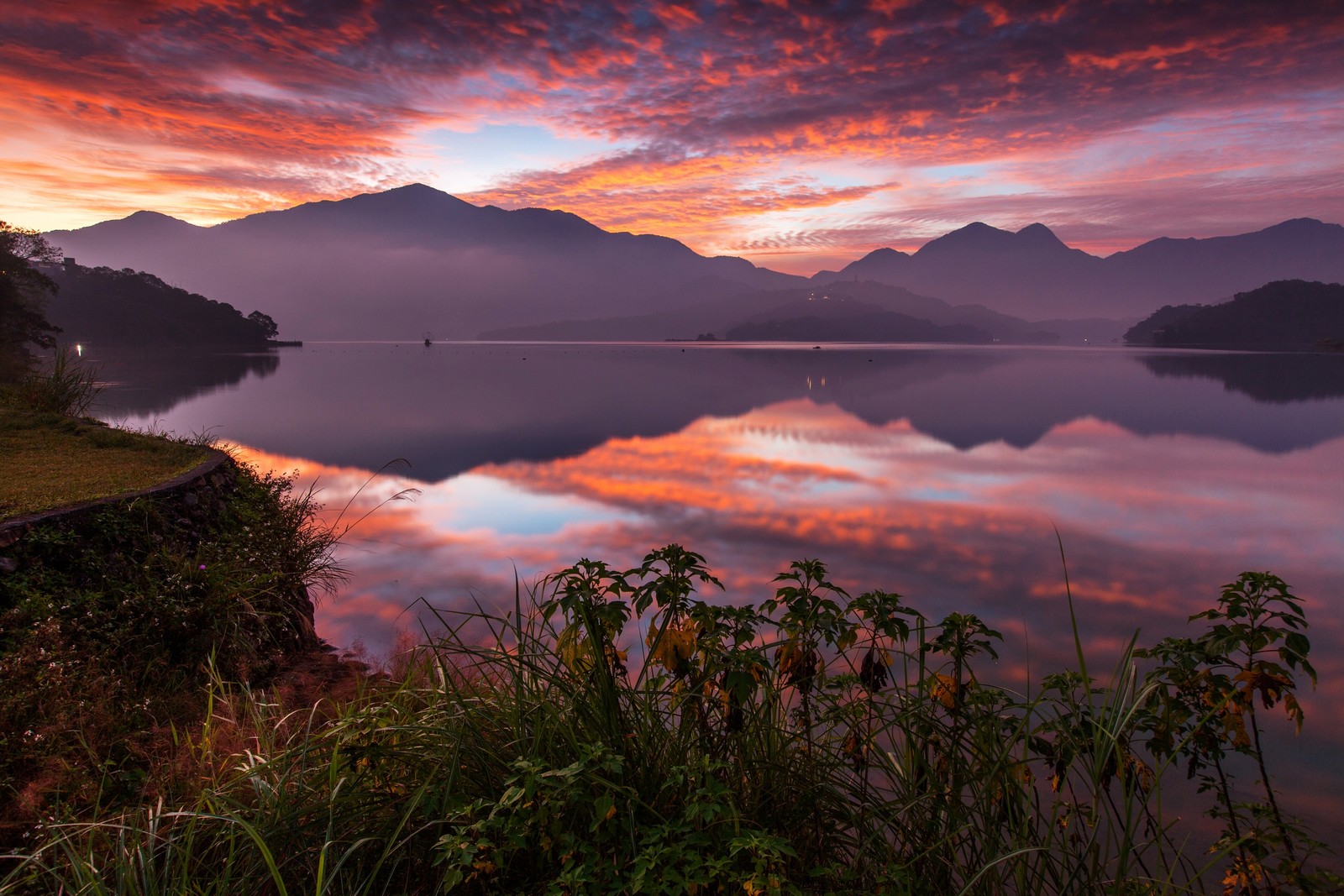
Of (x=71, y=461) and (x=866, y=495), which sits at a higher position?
(x=71, y=461)

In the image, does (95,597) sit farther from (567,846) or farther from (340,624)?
(567,846)

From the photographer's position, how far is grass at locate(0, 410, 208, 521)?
22.9 feet

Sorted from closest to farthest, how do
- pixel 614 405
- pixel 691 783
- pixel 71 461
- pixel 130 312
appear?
pixel 691 783, pixel 71 461, pixel 614 405, pixel 130 312

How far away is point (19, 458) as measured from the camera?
349 inches

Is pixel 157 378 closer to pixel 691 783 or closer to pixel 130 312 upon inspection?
pixel 691 783

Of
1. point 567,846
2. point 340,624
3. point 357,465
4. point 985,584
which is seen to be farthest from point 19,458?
point 985,584

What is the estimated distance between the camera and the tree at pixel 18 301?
29.5 meters

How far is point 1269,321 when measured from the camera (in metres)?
153

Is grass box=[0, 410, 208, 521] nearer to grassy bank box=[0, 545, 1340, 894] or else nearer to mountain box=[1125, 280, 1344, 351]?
grassy bank box=[0, 545, 1340, 894]

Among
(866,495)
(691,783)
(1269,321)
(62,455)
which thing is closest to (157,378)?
(62,455)

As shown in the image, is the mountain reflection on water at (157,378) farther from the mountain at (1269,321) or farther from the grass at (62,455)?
the mountain at (1269,321)

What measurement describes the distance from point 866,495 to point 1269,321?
192396mm

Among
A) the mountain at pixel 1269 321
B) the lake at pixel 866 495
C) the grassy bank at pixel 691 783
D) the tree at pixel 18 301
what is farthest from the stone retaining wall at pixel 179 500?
the mountain at pixel 1269 321

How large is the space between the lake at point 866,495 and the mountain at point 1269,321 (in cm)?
14445
